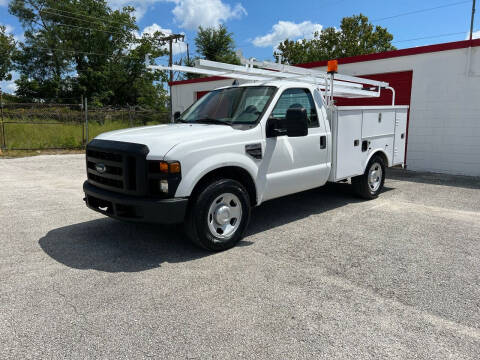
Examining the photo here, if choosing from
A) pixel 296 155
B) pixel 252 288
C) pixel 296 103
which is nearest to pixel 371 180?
pixel 296 155

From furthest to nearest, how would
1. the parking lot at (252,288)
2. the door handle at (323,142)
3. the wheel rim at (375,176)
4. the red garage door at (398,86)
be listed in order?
1. the red garage door at (398,86)
2. the wheel rim at (375,176)
3. the door handle at (323,142)
4. the parking lot at (252,288)

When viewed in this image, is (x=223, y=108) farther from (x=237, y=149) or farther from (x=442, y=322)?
(x=442, y=322)

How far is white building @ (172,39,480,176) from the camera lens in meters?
9.59

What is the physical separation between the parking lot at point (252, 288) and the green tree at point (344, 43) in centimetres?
3638

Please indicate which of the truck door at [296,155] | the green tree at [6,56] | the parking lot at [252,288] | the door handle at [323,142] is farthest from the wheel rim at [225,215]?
the green tree at [6,56]

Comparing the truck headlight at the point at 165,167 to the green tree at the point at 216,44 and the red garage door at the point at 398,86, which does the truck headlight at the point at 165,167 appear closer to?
the red garage door at the point at 398,86

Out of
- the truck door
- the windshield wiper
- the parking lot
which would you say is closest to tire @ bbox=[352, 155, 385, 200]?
the parking lot

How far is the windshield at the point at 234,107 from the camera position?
184 inches

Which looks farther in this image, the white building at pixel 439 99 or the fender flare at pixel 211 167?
the white building at pixel 439 99

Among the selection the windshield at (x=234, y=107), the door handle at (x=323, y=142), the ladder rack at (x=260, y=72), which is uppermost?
the ladder rack at (x=260, y=72)

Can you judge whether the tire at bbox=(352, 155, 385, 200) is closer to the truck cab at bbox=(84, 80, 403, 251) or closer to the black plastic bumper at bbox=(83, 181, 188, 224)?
the truck cab at bbox=(84, 80, 403, 251)

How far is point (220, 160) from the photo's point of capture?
13.3ft

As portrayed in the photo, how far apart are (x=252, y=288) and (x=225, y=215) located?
110 cm

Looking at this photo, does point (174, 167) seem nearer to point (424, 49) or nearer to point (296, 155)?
point (296, 155)
